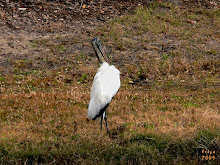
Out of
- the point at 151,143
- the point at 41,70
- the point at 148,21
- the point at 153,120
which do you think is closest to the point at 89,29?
the point at 148,21

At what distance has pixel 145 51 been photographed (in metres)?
13.1

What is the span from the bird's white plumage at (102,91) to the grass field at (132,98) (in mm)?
396

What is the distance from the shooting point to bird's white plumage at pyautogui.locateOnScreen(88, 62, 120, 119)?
17.7ft

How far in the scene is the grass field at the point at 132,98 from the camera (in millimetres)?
4453

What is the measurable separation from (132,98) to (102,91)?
275 centimetres

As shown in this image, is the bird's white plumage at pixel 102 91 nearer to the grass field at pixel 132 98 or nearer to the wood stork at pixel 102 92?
A: the wood stork at pixel 102 92

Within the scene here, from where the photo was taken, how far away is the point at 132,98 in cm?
808

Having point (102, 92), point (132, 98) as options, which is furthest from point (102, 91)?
point (132, 98)

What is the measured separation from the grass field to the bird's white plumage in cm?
40

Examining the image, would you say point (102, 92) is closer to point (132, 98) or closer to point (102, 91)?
point (102, 91)

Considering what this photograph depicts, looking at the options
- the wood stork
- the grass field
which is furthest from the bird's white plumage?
the grass field

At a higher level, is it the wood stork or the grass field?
the wood stork

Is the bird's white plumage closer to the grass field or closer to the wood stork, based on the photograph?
the wood stork

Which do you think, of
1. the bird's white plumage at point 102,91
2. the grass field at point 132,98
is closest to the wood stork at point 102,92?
the bird's white plumage at point 102,91
